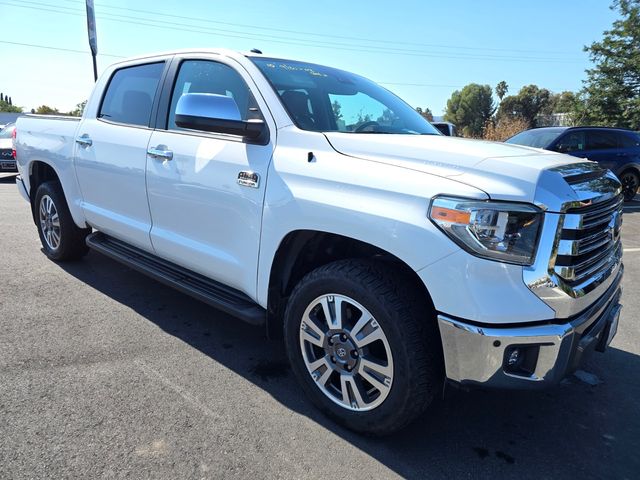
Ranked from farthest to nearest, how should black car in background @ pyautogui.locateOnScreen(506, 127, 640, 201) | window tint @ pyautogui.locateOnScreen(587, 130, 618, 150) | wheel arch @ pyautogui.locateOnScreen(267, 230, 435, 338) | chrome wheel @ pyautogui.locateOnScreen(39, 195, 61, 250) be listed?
window tint @ pyautogui.locateOnScreen(587, 130, 618, 150) → black car in background @ pyautogui.locateOnScreen(506, 127, 640, 201) → chrome wheel @ pyautogui.locateOnScreen(39, 195, 61, 250) → wheel arch @ pyautogui.locateOnScreen(267, 230, 435, 338)

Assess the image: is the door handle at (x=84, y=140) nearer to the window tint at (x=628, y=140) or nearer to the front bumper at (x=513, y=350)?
the front bumper at (x=513, y=350)

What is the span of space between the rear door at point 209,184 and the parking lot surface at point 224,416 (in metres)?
0.59

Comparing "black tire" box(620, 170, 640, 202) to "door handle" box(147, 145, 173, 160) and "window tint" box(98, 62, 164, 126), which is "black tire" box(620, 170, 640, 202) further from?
"door handle" box(147, 145, 173, 160)

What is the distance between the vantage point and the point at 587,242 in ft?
6.67

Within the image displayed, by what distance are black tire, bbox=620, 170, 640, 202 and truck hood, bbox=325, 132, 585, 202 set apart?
1103 cm

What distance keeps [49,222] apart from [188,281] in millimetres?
2546

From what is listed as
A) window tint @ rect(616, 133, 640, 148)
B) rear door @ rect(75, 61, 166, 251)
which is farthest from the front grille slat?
window tint @ rect(616, 133, 640, 148)

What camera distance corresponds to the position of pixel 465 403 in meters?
2.70

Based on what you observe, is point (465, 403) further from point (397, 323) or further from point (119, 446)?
point (119, 446)

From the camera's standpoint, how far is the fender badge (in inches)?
100

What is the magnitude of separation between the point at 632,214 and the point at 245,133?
33.8 ft

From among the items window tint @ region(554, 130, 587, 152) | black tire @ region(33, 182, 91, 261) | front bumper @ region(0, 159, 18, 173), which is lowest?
front bumper @ region(0, 159, 18, 173)

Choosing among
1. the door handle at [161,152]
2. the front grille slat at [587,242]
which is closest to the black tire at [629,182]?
the front grille slat at [587,242]

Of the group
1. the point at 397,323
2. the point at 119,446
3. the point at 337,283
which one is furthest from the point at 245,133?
the point at 119,446
